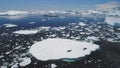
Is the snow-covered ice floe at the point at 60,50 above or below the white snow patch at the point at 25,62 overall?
above

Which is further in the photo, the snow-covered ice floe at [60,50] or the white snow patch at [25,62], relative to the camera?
the snow-covered ice floe at [60,50]

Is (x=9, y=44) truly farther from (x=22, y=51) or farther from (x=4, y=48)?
(x=22, y=51)

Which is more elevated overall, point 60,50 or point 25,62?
point 60,50

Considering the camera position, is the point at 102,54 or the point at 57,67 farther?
the point at 102,54

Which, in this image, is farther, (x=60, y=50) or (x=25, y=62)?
(x=60, y=50)

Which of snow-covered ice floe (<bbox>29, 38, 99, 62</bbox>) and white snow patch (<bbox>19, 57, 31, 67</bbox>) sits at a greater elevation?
snow-covered ice floe (<bbox>29, 38, 99, 62</bbox>)

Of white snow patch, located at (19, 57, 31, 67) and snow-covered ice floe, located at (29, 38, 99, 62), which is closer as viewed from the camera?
white snow patch, located at (19, 57, 31, 67)

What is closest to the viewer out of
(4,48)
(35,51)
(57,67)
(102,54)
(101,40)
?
(57,67)

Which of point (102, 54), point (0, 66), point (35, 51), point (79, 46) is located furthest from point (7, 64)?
point (102, 54)
